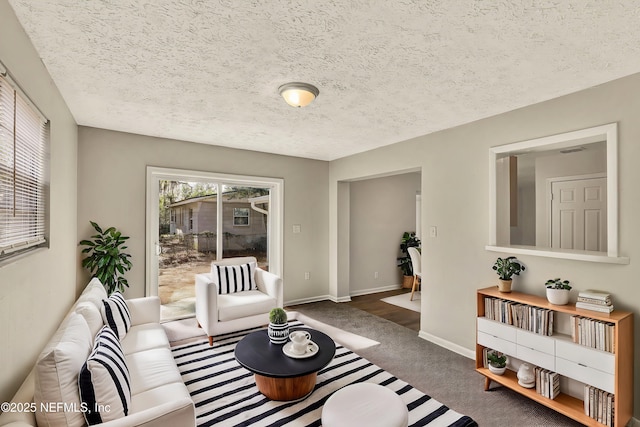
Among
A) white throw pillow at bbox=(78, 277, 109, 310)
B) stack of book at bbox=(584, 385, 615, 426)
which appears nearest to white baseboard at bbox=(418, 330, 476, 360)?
stack of book at bbox=(584, 385, 615, 426)

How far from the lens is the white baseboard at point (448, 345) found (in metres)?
3.24

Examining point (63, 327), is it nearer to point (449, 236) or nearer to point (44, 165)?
point (44, 165)

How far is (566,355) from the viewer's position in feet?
7.32

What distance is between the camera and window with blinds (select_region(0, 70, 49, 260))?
4.62 feet

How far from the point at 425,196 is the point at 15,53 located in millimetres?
3672

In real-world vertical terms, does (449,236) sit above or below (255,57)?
below

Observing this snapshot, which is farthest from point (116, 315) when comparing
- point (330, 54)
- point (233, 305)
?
point (330, 54)

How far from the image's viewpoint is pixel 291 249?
16.9 feet

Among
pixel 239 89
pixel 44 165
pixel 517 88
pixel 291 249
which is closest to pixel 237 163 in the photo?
pixel 291 249

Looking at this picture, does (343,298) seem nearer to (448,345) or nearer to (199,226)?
(448,345)

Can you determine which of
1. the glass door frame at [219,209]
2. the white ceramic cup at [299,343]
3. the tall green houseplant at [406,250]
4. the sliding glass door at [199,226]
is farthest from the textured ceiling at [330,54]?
the tall green houseplant at [406,250]

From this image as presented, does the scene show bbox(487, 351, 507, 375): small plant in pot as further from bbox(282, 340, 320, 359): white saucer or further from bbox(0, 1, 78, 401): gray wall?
bbox(0, 1, 78, 401): gray wall

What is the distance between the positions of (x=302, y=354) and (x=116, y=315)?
1.60 m

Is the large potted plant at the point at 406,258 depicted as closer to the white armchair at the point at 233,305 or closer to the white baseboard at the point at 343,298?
the white baseboard at the point at 343,298
